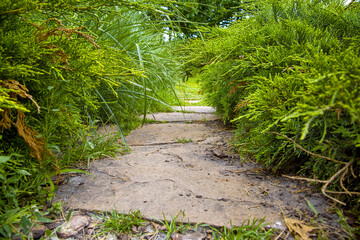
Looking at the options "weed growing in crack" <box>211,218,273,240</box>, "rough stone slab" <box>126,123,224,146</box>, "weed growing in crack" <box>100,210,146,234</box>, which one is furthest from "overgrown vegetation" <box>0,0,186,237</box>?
"rough stone slab" <box>126,123,224,146</box>

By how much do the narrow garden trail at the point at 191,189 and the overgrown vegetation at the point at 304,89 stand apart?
14 cm

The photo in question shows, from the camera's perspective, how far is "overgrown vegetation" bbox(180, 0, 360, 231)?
949 millimetres

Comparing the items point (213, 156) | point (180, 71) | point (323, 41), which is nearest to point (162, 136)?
A: point (213, 156)

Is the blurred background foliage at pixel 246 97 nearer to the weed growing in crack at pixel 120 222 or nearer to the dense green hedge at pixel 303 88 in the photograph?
the dense green hedge at pixel 303 88

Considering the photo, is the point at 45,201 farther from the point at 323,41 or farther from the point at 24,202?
the point at 323,41

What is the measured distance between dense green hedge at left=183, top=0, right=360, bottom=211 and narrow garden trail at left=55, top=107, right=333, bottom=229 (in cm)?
14

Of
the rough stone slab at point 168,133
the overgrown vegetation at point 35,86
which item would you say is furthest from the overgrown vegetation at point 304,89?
the overgrown vegetation at point 35,86

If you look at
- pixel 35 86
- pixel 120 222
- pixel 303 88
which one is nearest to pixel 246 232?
pixel 120 222

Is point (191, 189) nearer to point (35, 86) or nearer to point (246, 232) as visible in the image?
point (246, 232)

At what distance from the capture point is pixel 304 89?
4.63ft

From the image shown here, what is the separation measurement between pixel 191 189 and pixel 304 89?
85cm

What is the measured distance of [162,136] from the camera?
288 cm

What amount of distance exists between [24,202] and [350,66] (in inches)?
61.4

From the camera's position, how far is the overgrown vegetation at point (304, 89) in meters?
0.95
